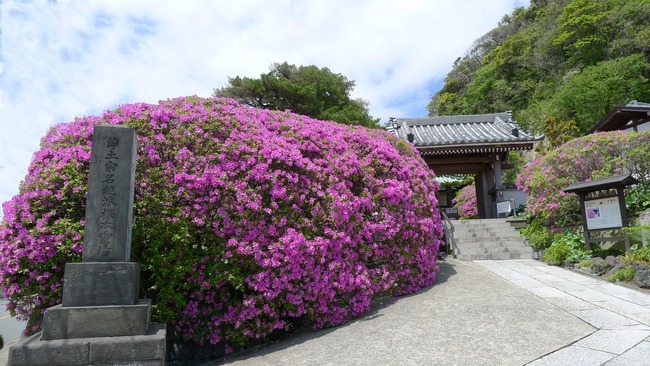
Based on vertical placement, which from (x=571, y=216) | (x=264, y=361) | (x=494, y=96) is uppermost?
(x=494, y=96)

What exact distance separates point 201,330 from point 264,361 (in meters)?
1.13

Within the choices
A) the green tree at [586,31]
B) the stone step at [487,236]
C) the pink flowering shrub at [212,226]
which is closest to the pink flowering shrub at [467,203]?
the stone step at [487,236]

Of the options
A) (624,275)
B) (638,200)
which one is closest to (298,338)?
(624,275)

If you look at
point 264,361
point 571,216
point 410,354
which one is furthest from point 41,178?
point 571,216

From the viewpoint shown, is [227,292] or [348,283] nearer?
[227,292]

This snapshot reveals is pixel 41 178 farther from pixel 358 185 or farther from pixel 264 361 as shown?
pixel 358 185

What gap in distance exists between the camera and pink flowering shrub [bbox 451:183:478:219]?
23219 millimetres

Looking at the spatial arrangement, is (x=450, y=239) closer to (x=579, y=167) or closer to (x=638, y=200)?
(x=579, y=167)

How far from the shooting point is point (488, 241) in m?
12.5

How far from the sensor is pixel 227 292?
5.53 metres

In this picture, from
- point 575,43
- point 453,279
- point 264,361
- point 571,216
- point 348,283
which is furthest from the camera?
point 575,43

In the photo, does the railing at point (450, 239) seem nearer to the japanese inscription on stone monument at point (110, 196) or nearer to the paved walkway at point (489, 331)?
the paved walkway at point (489, 331)

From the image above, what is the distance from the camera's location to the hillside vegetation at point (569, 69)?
28.1 meters

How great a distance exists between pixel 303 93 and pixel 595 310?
24039 millimetres
